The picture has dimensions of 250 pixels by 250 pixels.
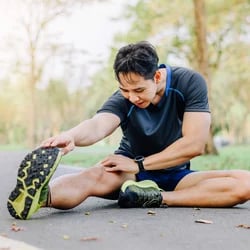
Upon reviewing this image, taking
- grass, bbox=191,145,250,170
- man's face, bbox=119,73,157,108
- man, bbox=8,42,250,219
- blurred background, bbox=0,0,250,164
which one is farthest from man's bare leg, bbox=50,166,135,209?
blurred background, bbox=0,0,250,164

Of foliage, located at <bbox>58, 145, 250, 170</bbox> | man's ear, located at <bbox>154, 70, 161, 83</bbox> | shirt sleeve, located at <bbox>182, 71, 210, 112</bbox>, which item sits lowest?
foliage, located at <bbox>58, 145, 250, 170</bbox>

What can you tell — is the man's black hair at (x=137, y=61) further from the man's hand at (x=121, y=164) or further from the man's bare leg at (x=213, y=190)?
the man's bare leg at (x=213, y=190)

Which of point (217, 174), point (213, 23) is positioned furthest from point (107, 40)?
point (217, 174)

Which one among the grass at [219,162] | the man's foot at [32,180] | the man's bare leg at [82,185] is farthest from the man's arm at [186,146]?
the grass at [219,162]

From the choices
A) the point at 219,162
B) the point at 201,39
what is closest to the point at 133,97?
the point at 219,162

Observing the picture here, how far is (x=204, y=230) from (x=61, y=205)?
853mm

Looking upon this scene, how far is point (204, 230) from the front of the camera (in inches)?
99.1

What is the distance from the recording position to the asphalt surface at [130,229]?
2203mm

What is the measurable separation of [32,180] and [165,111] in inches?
35.8

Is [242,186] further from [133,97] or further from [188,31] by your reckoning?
[188,31]

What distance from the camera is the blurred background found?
47.6 ft

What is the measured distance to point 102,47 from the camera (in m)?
20.3

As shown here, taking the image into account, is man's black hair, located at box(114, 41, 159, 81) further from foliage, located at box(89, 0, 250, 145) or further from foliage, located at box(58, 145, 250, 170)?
foliage, located at box(89, 0, 250, 145)

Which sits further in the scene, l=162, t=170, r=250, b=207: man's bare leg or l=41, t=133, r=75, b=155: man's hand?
l=162, t=170, r=250, b=207: man's bare leg
